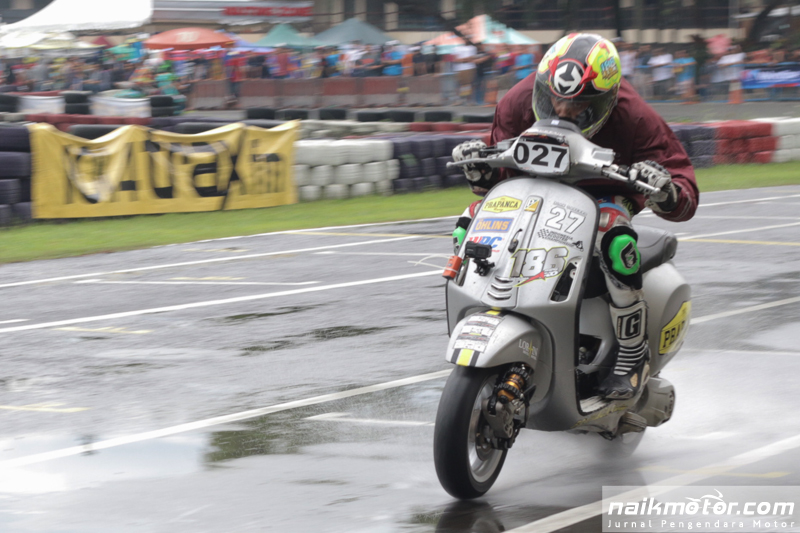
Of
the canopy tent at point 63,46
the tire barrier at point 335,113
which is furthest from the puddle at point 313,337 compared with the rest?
the canopy tent at point 63,46

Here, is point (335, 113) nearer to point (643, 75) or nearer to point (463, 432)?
point (643, 75)

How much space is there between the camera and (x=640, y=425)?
5.15 m

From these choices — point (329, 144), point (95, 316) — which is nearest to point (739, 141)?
point (329, 144)

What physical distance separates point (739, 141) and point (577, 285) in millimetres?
19380

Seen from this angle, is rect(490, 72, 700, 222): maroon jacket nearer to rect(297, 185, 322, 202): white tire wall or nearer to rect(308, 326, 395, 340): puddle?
rect(308, 326, 395, 340): puddle

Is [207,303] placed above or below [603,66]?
below

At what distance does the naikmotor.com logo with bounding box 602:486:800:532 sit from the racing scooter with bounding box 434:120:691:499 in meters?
0.40

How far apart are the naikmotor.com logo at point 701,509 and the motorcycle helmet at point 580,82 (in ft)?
5.16

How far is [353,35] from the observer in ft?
147

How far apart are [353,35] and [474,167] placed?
4056cm

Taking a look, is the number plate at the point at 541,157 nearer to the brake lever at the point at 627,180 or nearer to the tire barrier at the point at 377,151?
the brake lever at the point at 627,180

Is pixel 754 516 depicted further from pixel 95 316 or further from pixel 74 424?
pixel 95 316

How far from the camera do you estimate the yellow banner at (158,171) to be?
14.7 metres

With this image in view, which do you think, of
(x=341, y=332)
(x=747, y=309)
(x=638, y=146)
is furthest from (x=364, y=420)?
(x=747, y=309)
